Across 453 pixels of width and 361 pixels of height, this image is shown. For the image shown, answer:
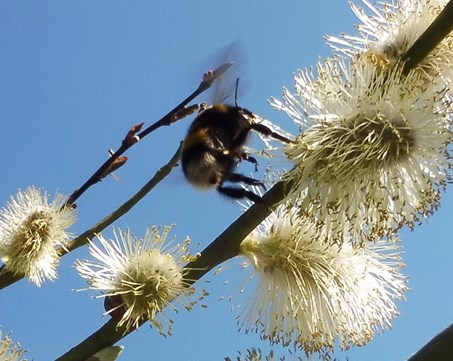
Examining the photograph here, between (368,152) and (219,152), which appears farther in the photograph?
(219,152)

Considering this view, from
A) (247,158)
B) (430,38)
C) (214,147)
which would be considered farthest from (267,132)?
(430,38)

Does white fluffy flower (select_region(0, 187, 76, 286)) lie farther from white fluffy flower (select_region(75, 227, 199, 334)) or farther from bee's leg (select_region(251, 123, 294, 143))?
bee's leg (select_region(251, 123, 294, 143))

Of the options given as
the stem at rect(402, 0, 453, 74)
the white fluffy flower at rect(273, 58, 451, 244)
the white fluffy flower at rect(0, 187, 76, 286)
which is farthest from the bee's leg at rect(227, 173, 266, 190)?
the white fluffy flower at rect(0, 187, 76, 286)

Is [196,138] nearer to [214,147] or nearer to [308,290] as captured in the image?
[214,147]

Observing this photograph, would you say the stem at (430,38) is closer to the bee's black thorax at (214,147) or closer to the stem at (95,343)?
the bee's black thorax at (214,147)

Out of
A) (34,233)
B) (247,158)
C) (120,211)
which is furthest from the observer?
(34,233)

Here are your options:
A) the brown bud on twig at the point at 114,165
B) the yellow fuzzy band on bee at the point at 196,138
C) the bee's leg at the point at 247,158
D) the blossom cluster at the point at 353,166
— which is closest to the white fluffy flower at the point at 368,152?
the blossom cluster at the point at 353,166
